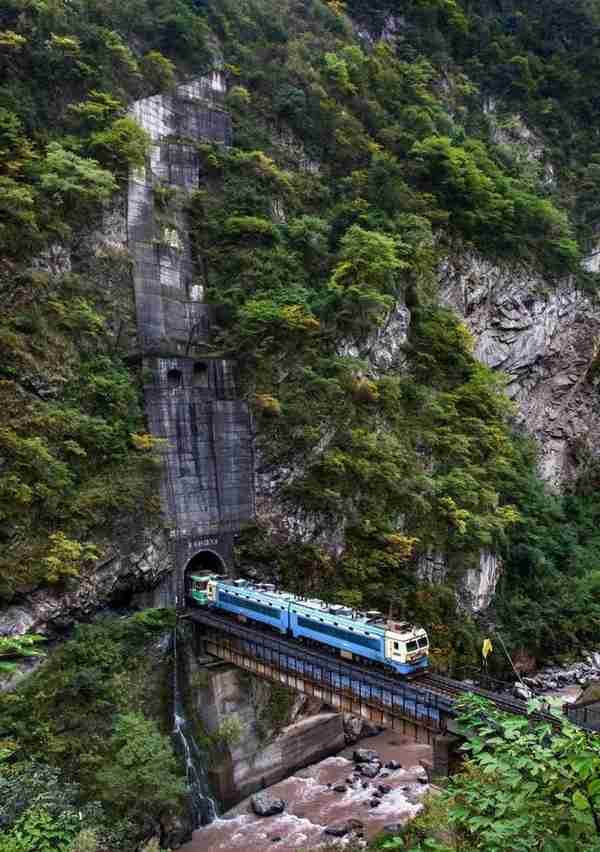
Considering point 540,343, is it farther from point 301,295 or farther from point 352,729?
point 352,729

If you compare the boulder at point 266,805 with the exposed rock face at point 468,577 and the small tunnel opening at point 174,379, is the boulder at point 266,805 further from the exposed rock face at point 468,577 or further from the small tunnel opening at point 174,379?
the small tunnel opening at point 174,379

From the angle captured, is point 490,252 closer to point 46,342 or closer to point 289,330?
point 289,330

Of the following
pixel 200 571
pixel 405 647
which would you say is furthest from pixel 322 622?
pixel 200 571

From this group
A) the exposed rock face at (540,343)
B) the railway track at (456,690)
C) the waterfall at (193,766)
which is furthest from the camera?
the exposed rock face at (540,343)

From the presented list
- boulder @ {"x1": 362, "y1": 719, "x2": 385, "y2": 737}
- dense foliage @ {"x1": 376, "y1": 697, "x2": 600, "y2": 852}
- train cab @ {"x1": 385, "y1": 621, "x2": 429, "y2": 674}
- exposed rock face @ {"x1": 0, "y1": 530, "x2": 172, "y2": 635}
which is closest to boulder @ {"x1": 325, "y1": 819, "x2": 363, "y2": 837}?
train cab @ {"x1": 385, "y1": 621, "x2": 429, "y2": 674}

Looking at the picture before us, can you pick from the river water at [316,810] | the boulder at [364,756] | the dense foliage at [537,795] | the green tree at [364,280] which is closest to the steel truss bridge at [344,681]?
the river water at [316,810]

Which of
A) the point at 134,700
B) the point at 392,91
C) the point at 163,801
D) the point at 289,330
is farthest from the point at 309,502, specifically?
the point at 392,91
